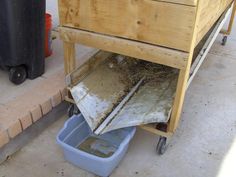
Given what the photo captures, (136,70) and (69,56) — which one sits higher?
(69,56)

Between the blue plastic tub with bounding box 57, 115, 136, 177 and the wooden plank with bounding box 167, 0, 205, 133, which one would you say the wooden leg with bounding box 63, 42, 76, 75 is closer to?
the blue plastic tub with bounding box 57, 115, 136, 177

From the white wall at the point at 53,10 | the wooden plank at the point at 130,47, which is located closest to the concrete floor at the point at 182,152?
the wooden plank at the point at 130,47

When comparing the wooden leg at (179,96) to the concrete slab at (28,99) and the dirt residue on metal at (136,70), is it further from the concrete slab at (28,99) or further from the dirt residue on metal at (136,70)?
the concrete slab at (28,99)

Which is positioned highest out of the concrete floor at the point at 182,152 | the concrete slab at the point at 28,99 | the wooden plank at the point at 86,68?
the wooden plank at the point at 86,68

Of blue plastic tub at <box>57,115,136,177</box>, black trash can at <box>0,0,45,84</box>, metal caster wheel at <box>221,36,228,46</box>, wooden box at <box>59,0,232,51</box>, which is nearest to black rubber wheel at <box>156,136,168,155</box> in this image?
blue plastic tub at <box>57,115,136,177</box>

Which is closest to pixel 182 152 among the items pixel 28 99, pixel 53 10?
pixel 28 99

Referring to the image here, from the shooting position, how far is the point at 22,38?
171 cm

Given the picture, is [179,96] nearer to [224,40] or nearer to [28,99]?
[28,99]

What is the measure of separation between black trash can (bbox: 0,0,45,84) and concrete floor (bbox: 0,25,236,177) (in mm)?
389

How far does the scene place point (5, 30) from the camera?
5.45 feet

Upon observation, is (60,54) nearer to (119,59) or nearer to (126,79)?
(119,59)

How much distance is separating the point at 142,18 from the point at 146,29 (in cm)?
5

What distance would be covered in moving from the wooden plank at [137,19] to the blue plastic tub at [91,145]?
50 cm

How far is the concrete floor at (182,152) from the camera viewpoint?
1.50 m
